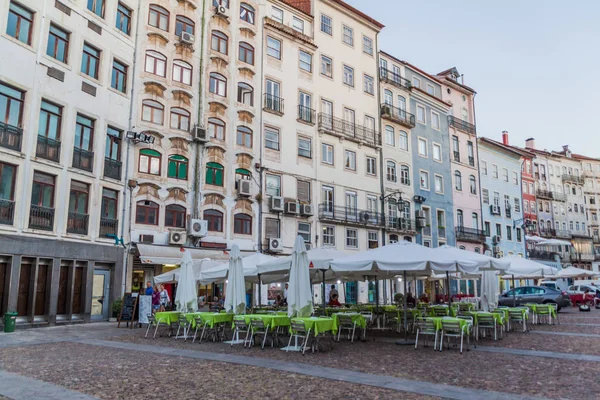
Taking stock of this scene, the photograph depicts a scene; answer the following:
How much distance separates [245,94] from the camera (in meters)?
29.3

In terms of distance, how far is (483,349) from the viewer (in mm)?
12594

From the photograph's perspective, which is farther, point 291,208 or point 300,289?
point 291,208

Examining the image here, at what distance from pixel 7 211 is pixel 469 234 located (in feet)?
115

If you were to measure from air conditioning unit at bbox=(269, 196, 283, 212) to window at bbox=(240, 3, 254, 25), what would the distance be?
11171mm

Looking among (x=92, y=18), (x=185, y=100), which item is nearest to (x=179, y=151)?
(x=185, y=100)

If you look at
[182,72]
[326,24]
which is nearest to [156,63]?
[182,72]

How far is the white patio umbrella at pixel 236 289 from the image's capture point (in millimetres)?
14875

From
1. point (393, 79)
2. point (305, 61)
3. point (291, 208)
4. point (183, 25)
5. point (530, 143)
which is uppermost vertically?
point (530, 143)

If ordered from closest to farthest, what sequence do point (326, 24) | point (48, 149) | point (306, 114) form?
point (48, 149), point (306, 114), point (326, 24)

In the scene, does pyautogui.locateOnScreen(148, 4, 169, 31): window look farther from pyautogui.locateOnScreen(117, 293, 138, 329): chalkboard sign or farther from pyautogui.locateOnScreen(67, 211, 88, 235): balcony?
pyautogui.locateOnScreen(117, 293, 138, 329): chalkboard sign

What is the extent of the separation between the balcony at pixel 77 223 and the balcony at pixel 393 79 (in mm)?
24751

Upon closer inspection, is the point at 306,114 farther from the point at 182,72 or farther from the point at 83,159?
the point at 83,159

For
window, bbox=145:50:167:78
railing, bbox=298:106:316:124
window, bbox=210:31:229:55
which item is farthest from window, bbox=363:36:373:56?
window, bbox=145:50:167:78

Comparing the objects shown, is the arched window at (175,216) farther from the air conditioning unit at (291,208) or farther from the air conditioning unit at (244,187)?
the air conditioning unit at (291,208)
